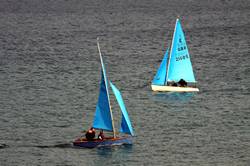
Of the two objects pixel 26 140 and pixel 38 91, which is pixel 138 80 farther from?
pixel 26 140

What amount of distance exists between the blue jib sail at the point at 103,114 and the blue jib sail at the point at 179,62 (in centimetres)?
3207

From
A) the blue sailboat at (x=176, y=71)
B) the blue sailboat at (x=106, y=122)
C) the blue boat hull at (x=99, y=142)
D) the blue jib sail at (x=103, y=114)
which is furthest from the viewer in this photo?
the blue sailboat at (x=176, y=71)

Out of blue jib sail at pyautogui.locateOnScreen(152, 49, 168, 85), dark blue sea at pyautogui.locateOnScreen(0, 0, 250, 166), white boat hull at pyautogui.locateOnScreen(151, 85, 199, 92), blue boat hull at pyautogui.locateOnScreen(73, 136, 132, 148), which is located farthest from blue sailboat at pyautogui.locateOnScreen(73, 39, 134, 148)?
blue jib sail at pyautogui.locateOnScreen(152, 49, 168, 85)

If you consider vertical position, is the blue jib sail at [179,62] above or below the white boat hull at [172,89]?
above

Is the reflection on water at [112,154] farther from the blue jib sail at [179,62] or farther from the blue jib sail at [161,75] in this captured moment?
the blue jib sail at [179,62]

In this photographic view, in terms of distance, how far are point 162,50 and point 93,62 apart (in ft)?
65.2

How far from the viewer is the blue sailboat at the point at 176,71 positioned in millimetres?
150750

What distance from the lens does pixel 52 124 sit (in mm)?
130875

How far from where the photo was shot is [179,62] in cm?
15462

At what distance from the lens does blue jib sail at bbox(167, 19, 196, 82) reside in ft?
504

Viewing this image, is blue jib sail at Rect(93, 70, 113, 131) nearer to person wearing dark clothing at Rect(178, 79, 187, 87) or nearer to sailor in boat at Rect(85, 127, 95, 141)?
sailor in boat at Rect(85, 127, 95, 141)

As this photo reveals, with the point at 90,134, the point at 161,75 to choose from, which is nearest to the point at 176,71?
the point at 161,75

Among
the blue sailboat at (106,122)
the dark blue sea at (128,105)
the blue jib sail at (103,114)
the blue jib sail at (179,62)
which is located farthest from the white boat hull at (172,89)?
the blue jib sail at (103,114)

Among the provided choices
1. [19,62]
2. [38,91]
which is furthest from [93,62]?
[38,91]
